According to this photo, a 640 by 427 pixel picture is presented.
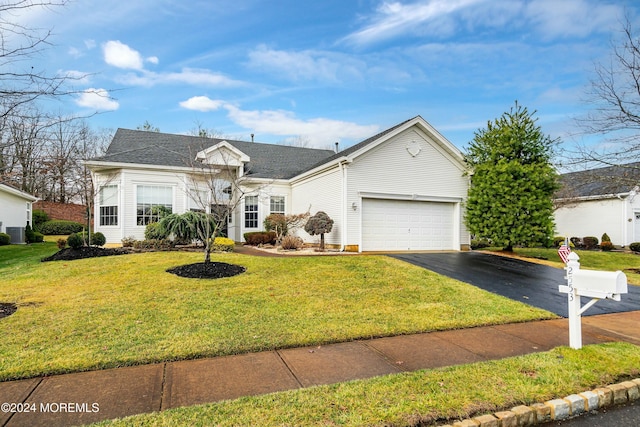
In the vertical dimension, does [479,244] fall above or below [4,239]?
below

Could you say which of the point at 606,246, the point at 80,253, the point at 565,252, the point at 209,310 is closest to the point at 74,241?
the point at 80,253

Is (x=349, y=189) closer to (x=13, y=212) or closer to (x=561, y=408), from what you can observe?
(x=561, y=408)

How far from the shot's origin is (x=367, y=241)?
47.4ft

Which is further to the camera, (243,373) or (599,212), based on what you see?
(599,212)

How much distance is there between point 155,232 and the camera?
46.9 ft

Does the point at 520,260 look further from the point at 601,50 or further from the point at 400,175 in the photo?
the point at 601,50

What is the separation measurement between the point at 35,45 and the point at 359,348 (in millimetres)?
5671

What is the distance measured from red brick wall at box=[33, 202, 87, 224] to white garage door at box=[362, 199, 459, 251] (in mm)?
25937

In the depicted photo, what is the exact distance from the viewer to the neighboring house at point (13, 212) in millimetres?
20312

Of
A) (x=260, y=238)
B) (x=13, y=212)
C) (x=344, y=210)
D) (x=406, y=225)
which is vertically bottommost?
(x=260, y=238)

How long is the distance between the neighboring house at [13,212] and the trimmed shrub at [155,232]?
11.3m

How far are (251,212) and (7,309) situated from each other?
12.5m

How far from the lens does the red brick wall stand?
28.7 m

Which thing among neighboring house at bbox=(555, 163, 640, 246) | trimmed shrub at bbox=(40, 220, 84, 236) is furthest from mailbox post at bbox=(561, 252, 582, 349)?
trimmed shrub at bbox=(40, 220, 84, 236)
